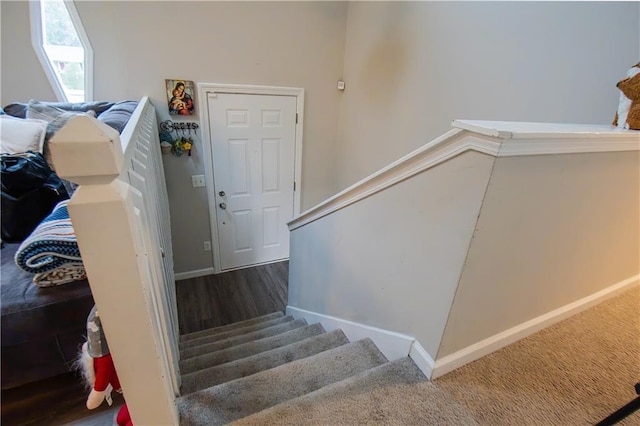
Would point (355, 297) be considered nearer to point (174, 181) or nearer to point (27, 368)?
point (27, 368)

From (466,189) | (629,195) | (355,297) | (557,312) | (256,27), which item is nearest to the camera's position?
(466,189)

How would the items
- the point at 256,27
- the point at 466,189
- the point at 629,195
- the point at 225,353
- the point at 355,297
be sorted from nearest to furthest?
1. the point at 466,189
2. the point at 629,195
3. the point at 355,297
4. the point at 225,353
5. the point at 256,27

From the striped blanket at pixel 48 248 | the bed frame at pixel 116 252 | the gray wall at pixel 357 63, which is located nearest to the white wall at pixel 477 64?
the gray wall at pixel 357 63

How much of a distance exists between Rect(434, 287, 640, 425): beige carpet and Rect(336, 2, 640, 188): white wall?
1081mm

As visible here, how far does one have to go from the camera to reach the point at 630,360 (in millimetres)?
1338

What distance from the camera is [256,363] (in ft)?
5.16

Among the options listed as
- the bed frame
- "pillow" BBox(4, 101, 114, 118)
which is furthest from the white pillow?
the bed frame

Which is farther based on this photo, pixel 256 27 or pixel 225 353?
pixel 256 27

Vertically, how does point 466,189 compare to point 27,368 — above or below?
above

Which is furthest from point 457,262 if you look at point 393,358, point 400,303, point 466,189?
point 393,358

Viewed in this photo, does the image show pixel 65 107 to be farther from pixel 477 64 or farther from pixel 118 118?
pixel 477 64

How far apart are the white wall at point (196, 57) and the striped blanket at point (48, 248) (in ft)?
6.60

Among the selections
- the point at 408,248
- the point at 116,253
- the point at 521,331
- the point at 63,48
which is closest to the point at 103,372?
the point at 116,253

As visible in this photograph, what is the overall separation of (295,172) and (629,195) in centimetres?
288
